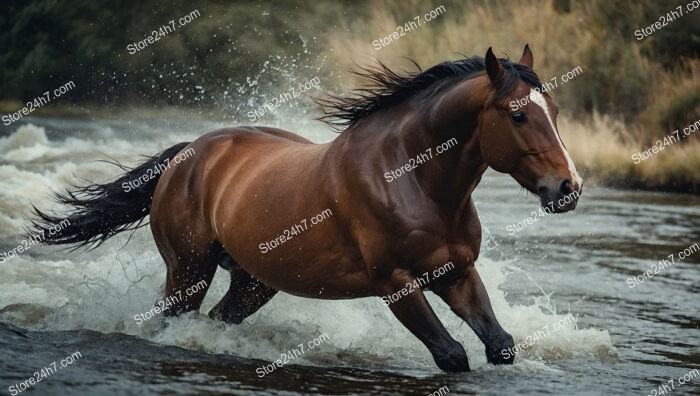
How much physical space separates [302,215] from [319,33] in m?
17.9

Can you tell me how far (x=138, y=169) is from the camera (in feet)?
24.5

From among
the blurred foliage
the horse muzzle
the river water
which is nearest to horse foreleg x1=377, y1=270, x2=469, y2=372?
the river water

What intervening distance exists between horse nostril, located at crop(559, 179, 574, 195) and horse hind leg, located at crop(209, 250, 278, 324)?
256cm

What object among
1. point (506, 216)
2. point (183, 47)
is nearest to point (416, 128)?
point (506, 216)

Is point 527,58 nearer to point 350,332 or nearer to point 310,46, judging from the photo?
point 350,332

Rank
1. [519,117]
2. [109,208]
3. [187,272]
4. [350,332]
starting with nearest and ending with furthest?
[519,117] < [187,272] < [350,332] < [109,208]

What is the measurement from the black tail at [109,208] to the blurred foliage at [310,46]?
11677 millimetres

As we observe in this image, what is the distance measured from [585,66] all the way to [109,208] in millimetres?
13795

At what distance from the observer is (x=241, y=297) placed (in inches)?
276

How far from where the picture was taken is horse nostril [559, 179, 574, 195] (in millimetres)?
4973

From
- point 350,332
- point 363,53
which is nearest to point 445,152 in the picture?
point 350,332

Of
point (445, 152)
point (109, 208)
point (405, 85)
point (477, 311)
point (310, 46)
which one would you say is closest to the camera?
point (445, 152)

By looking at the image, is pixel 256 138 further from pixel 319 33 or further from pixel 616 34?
pixel 319 33

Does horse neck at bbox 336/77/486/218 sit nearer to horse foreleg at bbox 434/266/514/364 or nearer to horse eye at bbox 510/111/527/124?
horse eye at bbox 510/111/527/124
